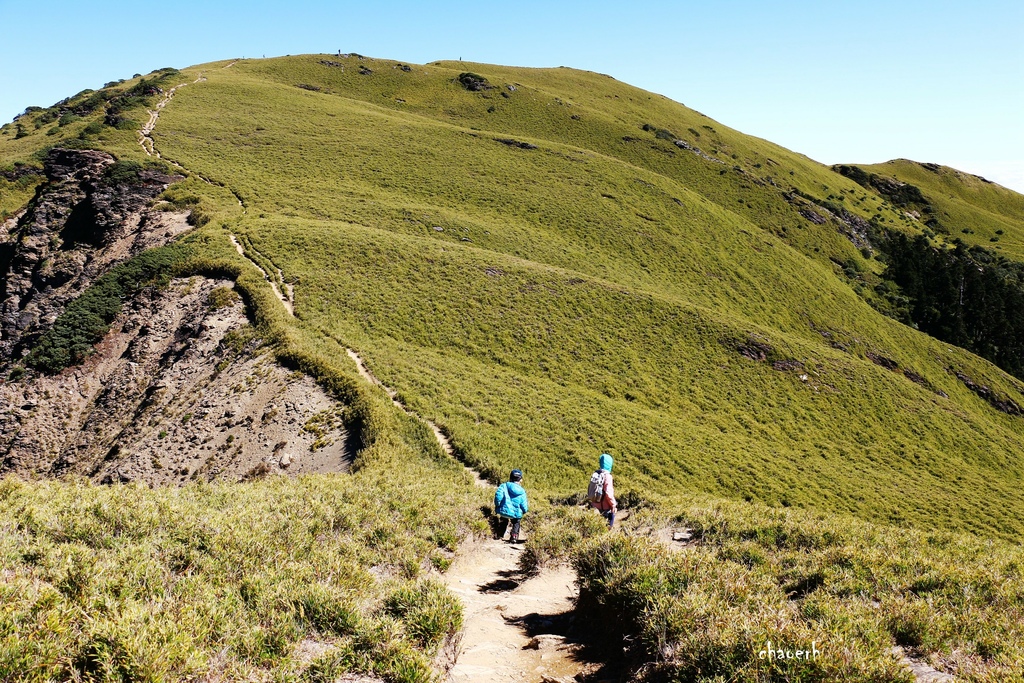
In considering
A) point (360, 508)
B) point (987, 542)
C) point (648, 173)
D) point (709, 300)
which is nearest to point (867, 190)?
point (648, 173)

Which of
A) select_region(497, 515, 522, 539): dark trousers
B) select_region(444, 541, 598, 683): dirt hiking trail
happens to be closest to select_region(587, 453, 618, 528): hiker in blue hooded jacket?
select_region(497, 515, 522, 539): dark trousers

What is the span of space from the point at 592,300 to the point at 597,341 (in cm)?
612

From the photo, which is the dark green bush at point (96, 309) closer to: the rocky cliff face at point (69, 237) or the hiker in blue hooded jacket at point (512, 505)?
the rocky cliff face at point (69, 237)

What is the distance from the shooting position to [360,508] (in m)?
13.9

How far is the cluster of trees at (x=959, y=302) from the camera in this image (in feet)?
260

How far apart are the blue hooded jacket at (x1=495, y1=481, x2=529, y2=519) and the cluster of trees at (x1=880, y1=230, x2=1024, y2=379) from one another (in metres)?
82.1

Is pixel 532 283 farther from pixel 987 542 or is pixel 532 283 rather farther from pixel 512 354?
pixel 987 542

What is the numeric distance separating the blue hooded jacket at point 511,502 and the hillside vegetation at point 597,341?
1.25 meters

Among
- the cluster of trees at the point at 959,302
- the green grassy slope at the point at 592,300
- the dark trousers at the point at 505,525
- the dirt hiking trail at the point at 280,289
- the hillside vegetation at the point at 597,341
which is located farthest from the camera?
the cluster of trees at the point at 959,302

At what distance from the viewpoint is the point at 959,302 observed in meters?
84.9

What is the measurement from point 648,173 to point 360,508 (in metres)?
81.7

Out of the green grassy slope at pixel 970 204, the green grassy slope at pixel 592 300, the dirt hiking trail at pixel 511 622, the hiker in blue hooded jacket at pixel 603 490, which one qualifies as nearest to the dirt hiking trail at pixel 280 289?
the green grassy slope at pixel 592 300

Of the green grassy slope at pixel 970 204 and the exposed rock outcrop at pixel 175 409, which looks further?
the green grassy slope at pixel 970 204

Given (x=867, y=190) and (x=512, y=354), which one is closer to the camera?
(x=512, y=354)
